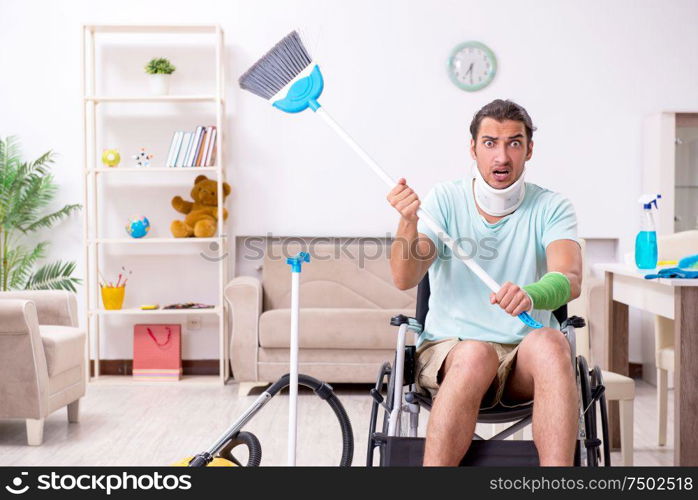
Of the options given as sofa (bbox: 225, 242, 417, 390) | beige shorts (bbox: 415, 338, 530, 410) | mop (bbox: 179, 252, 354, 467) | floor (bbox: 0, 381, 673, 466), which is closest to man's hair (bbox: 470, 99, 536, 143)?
beige shorts (bbox: 415, 338, 530, 410)

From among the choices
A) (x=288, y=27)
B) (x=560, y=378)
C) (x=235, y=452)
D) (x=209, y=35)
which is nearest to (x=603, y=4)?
(x=288, y=27)

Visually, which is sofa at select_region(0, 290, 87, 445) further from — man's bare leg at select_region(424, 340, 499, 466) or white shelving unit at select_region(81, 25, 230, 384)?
man's bare leg at select_region(424, 340, 499, 466)

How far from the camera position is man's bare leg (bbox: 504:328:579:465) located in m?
1.65

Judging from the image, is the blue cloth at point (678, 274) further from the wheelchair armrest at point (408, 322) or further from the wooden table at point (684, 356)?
the wheelchair armrest at point (408, 322)

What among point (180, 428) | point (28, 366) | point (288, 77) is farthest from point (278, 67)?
point (180, 428)

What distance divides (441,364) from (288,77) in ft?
2.51

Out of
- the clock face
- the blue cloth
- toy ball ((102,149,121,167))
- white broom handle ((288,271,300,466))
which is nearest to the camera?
white broom handle ((288,271,300,466))

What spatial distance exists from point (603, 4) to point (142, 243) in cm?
301

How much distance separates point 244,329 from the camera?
14.1 feet

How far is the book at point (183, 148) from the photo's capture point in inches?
181

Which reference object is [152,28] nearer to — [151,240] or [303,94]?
[151,240]

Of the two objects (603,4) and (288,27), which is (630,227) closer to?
(603,4)

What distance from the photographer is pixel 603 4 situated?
15.7 ft

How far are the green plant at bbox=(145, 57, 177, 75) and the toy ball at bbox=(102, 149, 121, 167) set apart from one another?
487mm
